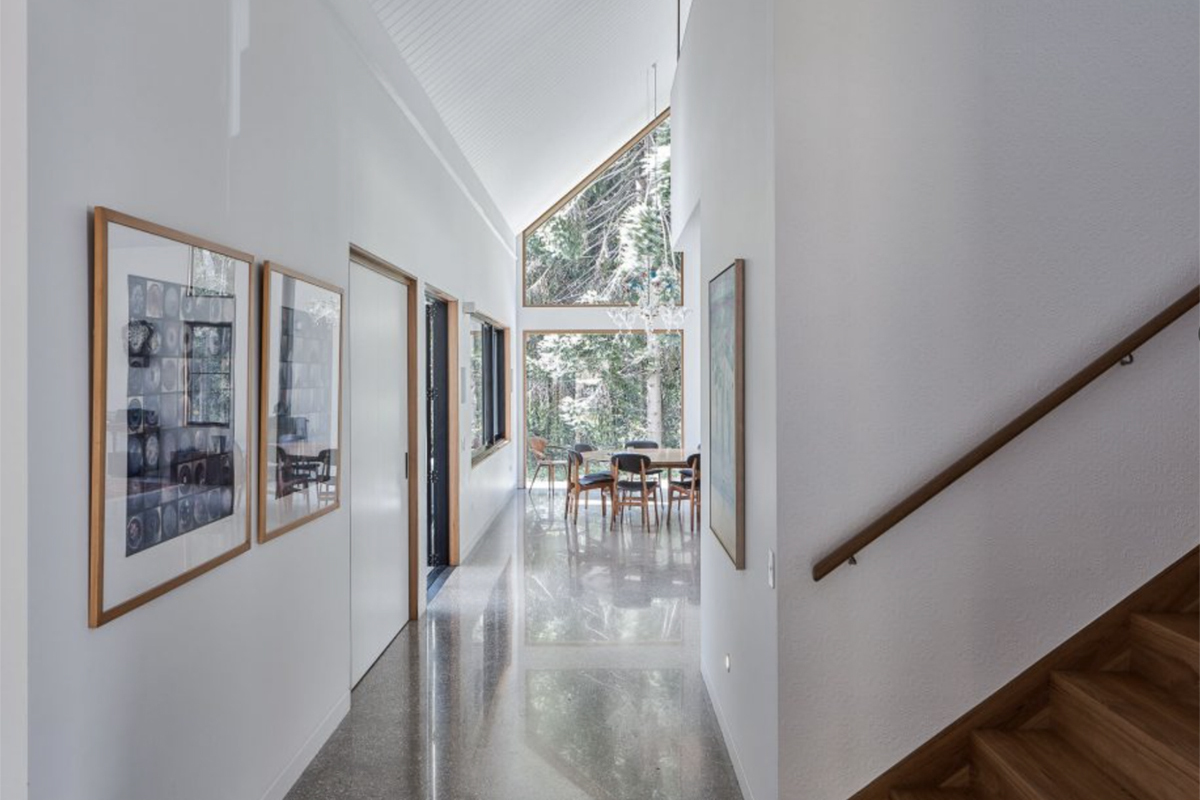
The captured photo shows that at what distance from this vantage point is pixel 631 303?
10.7m

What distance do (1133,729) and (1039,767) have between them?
26cm

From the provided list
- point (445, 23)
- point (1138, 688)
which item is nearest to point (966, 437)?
Result: point (1138, 688)

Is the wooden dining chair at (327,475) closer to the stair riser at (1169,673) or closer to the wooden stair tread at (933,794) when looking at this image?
the wooden stair tread at (933,794)

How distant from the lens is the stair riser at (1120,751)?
1702mm

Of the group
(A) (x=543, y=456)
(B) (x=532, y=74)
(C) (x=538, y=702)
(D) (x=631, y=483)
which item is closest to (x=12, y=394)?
(C) (x=538, y=702)

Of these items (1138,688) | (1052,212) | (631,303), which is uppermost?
(631,303)

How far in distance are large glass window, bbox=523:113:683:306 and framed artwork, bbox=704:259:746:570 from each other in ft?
23.1

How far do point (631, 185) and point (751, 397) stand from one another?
8.57 meters

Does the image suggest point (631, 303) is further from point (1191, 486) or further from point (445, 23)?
point (1191, 486)

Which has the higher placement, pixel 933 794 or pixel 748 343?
pixel 748 343

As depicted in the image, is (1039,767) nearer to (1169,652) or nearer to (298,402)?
(1169,652)

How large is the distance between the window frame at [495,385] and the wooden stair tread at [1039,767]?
6.05 meters

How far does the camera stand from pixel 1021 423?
7.03 feet

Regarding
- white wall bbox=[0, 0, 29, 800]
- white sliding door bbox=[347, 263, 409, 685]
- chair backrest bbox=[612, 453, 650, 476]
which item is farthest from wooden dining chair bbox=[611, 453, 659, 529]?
white wall bbox=[0, 0, 29, 800]
